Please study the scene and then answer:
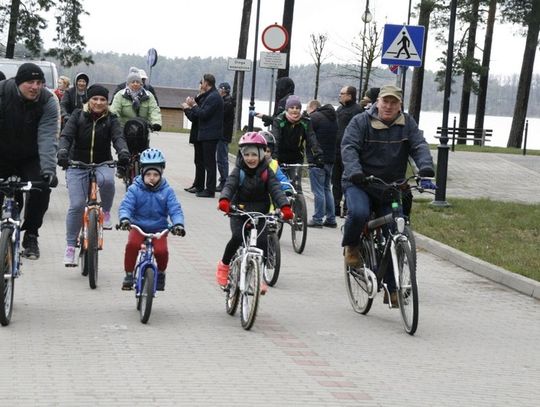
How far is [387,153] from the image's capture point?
10.4m

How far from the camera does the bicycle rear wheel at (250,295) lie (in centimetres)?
935

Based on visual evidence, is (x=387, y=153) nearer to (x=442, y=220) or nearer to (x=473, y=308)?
(x=473, y=308)

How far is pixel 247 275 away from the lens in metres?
9.62

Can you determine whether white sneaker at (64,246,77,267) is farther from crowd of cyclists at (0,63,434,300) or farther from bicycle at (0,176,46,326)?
bicycle at (0,176,46,326)

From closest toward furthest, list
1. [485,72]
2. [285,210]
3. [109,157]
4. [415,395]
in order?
[415,395], [285,210], [109,157], [485,72]

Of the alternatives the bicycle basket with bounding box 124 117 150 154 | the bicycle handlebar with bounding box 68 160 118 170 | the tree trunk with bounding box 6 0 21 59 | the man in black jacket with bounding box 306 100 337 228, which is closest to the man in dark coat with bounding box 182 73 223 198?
the bicycle basket with bounding box 124 117 150 154

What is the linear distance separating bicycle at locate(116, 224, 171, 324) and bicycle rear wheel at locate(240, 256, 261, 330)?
65 cm

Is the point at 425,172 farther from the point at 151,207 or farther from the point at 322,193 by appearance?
the point at 322,193

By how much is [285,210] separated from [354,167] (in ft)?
2.19

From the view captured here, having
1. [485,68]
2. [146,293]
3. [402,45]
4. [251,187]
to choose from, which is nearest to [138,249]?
[146,293]

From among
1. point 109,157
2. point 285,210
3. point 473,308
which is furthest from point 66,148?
point 473,308

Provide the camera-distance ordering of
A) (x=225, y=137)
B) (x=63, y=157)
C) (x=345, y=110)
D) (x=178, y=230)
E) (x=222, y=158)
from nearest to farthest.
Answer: (x=178, y=230) < (x=63, y=157) < (x=345, y=110) < (x=222, y=158) < (x=225, y=137)

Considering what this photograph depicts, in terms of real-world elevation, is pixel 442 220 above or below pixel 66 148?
below

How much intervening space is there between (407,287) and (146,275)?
1912mm
